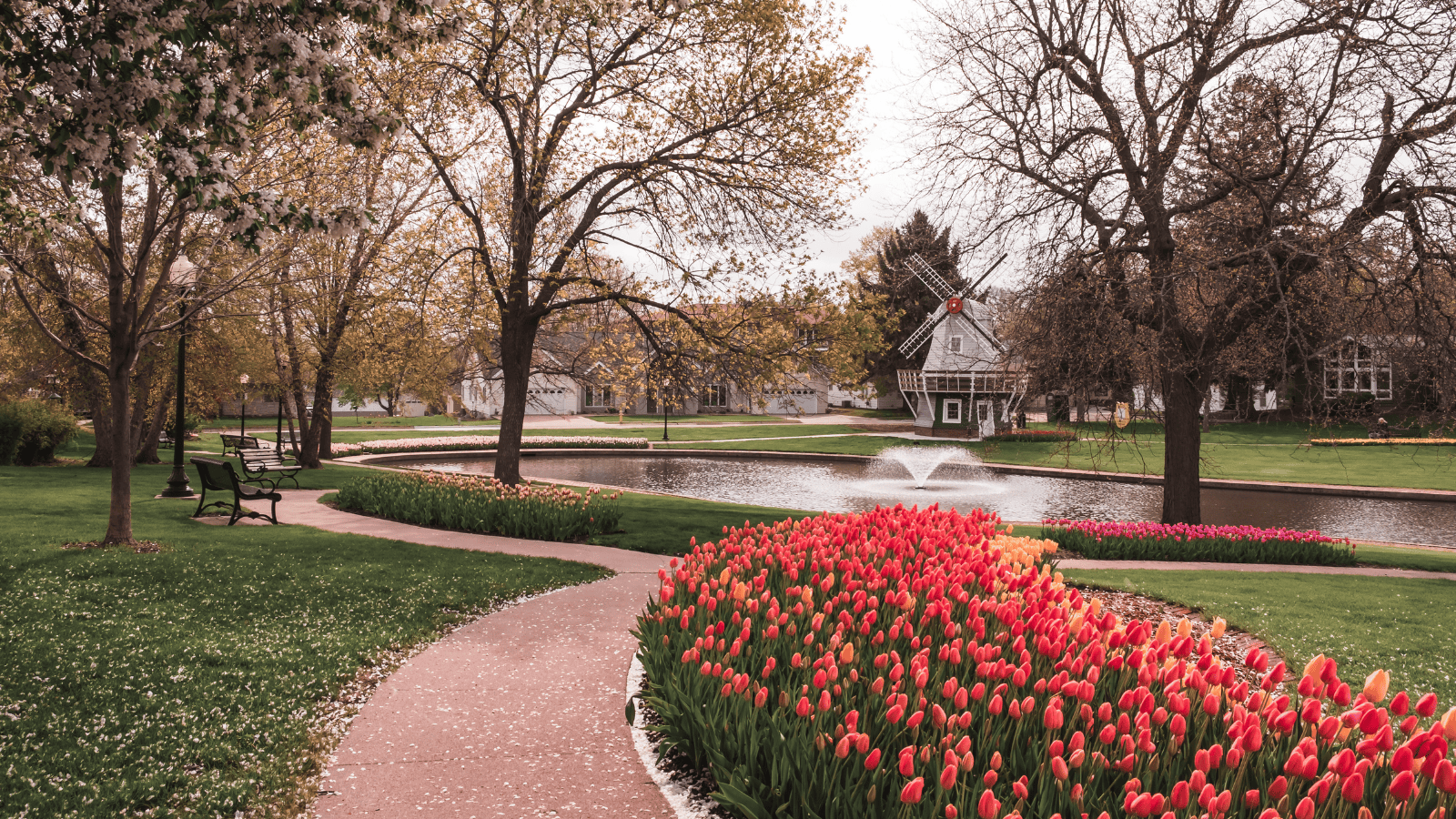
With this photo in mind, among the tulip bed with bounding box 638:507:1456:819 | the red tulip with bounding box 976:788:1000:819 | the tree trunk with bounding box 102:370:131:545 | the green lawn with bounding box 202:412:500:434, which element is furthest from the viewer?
the green lawn with bounding box 202:412:500:434

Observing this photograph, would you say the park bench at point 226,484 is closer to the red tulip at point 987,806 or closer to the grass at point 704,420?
the red tulip at point 987,806

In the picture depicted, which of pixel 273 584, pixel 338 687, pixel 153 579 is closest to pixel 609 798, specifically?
pixel 338 687

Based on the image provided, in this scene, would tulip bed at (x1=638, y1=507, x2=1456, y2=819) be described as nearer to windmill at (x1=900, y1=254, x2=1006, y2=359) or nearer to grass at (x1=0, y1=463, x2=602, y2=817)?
grass at (x1=0, y1=463, x2=602, y2=817)

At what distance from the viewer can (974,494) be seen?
72.9 feet

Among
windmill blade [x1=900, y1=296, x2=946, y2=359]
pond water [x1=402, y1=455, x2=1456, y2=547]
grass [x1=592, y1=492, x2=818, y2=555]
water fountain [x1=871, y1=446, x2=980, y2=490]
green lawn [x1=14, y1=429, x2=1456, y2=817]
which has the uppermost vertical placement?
windmill blade [x1=900, y1=296, x2=946, y2=359]

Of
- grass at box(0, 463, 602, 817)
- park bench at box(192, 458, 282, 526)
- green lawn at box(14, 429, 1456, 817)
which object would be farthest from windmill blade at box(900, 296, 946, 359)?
grass at box(0, 463, 602, 817)

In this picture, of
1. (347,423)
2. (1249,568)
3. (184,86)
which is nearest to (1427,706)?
(184,86)

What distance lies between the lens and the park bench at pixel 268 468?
1636 cm

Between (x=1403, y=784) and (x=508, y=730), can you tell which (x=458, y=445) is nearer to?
(x=508, y=730)

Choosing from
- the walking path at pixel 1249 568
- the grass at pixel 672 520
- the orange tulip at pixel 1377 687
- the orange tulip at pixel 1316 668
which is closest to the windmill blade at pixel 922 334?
the grass at pixel 672 520

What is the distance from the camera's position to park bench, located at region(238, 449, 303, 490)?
53.7 feet

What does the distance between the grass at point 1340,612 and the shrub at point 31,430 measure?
2451 cm

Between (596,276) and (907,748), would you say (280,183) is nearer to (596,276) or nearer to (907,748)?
(596,276)

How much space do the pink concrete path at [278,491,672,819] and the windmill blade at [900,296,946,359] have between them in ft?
141
